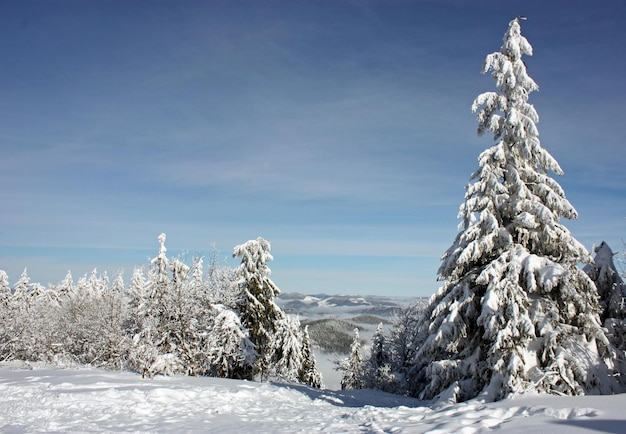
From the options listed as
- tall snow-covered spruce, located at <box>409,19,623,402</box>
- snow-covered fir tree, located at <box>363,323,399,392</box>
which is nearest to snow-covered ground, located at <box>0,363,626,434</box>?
tall snow-covered spruce, located at <box>409,19,623,402</box>

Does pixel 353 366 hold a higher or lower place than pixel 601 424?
lower

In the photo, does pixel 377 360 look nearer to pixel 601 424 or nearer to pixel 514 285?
pixel 514 285

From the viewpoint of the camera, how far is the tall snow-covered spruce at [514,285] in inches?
483

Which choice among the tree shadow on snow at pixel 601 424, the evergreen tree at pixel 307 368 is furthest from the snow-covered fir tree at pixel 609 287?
the evergreen tree at pixel 307 368

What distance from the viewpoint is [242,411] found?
13.6m

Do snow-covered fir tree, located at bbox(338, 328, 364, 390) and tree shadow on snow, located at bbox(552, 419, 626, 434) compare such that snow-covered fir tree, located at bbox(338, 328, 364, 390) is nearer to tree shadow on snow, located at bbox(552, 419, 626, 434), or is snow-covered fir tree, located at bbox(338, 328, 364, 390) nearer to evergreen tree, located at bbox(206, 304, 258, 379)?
evergreen tree, located at bbox(206, 304, 258, 379)

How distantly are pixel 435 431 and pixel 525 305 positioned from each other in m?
6.41

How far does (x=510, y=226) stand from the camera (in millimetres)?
14234

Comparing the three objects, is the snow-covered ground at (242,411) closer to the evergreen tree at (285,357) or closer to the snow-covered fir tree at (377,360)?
the evergreen tree at (285,357)

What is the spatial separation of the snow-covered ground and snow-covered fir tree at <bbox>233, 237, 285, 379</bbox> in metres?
11.1

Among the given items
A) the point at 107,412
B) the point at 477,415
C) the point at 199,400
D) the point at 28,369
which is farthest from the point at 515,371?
the point at 28,369

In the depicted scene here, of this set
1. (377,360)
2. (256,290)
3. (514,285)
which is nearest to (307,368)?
(377,360)

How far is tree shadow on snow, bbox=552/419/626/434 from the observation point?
6871mm

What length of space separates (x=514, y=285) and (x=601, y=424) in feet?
19.0
